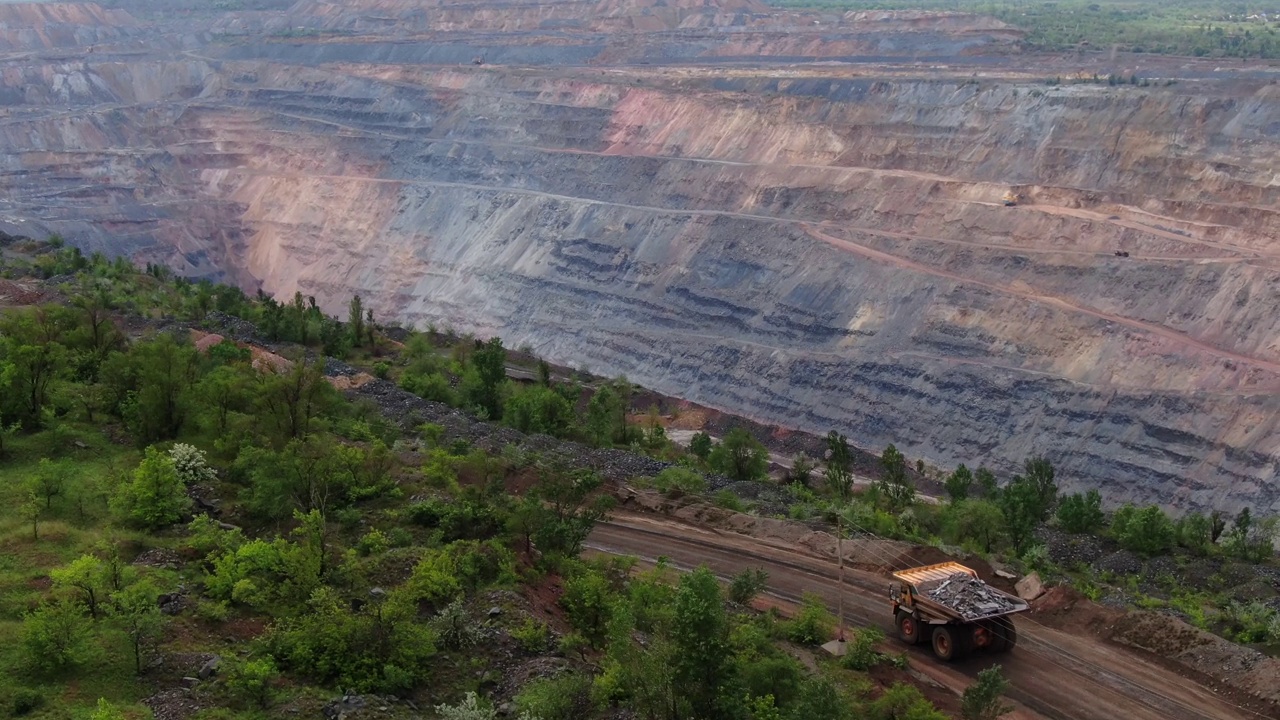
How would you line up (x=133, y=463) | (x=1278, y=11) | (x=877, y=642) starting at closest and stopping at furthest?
(x=877, y=642), (x=133, y=463), (x=1278, y=11)

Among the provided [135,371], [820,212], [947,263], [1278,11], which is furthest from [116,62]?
[1278,11]

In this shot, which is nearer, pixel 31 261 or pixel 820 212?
pixel 31 261

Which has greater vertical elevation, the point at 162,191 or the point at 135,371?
the point at 135,371

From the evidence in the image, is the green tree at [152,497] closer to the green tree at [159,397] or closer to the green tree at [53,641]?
the green tree at [159,397]

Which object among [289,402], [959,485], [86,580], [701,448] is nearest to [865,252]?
[701,448]

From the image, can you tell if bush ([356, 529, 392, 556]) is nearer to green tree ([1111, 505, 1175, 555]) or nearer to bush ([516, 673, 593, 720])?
bush ([516, 673, 593, 720])

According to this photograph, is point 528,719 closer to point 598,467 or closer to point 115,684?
point 115,684

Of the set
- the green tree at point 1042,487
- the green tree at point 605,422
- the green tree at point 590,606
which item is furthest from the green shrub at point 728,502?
the green tree at point 1042,487
